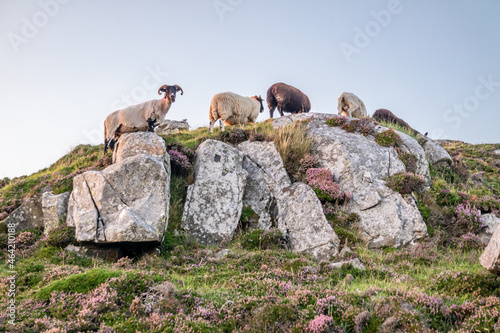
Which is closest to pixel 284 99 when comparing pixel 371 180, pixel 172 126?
pixel 172 126

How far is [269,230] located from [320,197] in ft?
7.94

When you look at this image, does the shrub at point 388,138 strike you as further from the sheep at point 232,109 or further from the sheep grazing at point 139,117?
the sheep grazing at point 139,117

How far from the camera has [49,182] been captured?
12.1 m

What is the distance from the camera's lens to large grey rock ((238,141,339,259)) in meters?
10.4

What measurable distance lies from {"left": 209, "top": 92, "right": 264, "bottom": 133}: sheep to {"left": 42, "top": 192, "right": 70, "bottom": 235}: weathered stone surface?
26.0 ft

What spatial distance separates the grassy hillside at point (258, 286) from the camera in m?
4.84

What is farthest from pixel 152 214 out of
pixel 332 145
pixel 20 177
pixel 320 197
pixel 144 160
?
pixel 20 177

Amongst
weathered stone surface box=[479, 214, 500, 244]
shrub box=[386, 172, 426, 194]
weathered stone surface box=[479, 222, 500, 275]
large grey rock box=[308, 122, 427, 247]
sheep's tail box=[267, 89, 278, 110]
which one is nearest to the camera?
weathered stone surface box=[479, 222, 500, 275]

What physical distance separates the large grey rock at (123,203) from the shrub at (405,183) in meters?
8.51

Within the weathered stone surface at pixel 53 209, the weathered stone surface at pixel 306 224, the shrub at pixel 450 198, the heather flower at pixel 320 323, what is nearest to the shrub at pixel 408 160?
the shrub at pixel 450 198

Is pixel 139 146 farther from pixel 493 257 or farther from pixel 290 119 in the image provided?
pixel 493 257

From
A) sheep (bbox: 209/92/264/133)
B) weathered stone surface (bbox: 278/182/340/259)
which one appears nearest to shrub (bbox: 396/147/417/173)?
weathered stone surface (bbox: 278/182/340/259)

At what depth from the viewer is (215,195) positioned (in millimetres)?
11516

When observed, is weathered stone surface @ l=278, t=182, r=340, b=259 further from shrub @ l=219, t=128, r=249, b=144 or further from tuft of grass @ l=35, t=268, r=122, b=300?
tuft of grass @ l=35, t=268, r=122, b=300
